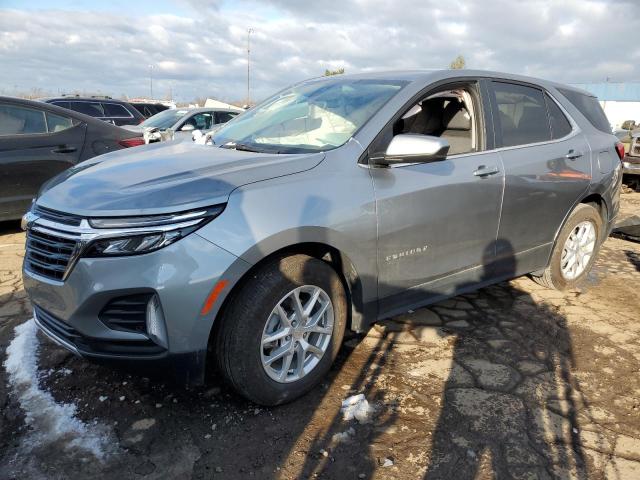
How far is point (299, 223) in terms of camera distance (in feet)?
8.05

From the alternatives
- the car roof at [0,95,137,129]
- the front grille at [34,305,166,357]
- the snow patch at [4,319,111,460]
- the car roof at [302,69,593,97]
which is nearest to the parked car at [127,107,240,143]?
the car roof at [0,95,137,129]

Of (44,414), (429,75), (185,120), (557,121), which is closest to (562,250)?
(557,121)

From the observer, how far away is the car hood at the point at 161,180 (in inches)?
89.5

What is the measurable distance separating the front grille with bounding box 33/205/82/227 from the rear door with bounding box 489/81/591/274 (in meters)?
2.59

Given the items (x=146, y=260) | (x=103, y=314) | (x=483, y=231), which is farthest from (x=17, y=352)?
(x=483, y=231)

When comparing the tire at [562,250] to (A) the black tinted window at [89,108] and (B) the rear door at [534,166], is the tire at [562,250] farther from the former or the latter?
(A) the black tinted window at [89,108]

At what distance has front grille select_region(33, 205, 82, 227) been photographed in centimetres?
230

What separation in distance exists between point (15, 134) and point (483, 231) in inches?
198

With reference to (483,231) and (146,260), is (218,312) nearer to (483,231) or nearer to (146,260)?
(146,260)

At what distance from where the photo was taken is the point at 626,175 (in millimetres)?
10633

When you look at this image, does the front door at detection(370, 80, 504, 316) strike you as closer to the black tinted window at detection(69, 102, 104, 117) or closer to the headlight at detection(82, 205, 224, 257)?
the headlight at detection(82, 205, 224, 257)

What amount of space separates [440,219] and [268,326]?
4.05ft

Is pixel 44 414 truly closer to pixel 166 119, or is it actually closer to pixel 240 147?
pixel 240 147

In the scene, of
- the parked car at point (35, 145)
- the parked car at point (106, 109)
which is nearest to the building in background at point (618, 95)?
the parked car at point (106, 109)
